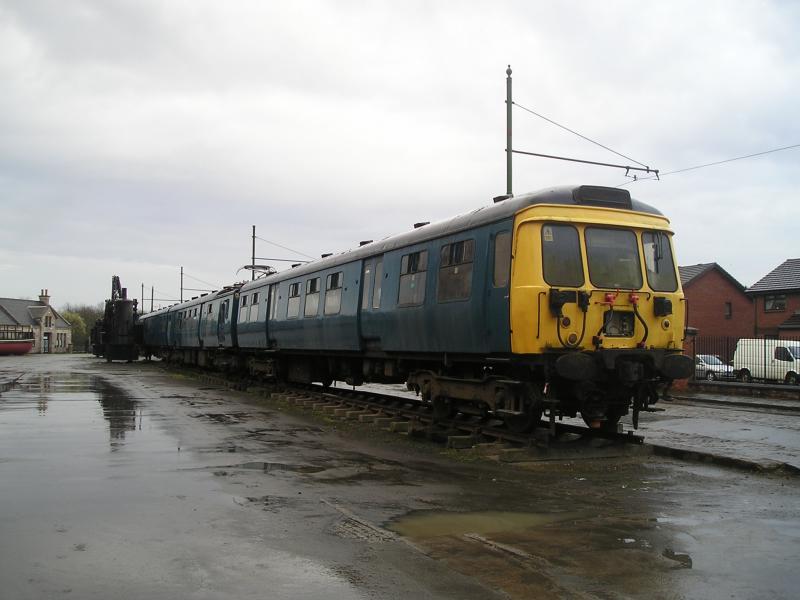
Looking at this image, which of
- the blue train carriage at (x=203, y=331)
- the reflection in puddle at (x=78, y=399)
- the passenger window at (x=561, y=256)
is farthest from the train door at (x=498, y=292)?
the blue train carriage at (x=203, y=331)

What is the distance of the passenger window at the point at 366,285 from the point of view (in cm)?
1390

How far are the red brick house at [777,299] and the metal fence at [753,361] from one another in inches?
430

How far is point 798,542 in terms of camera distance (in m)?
5.59

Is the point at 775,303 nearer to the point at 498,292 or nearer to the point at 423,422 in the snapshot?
the point at 423,422

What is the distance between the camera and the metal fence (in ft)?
92.1

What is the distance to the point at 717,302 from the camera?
50.4m

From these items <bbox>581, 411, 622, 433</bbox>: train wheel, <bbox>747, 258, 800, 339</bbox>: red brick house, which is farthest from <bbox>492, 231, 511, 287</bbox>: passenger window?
<bbox>747, 258, 800, 339</bbox>: red brick house

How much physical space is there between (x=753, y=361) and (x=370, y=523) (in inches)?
1096

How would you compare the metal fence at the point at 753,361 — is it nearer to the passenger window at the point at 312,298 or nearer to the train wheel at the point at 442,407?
the passenger window at the point at 312,298

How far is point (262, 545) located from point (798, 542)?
404cm

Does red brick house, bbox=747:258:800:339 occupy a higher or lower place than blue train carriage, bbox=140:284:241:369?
higher

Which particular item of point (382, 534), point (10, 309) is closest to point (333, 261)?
point (382, 534)

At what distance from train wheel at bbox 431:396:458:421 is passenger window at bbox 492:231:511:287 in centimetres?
291

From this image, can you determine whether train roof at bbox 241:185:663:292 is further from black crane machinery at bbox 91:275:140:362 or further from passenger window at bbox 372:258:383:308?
black crane machinery at bbox 91:275:140:362
